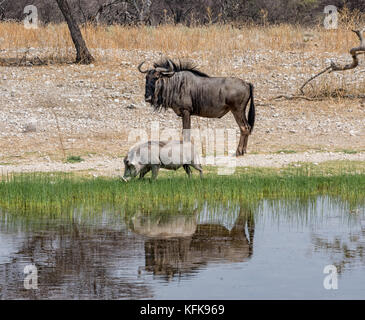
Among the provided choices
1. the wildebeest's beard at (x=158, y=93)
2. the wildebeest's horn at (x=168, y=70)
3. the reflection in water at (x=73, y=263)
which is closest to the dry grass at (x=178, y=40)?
the wildebeest's horn at (x=168, y=70)

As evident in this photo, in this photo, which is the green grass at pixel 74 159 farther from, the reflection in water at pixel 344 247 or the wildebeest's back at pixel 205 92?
the reflection in water at pixel 344 247

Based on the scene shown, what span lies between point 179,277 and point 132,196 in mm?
3690

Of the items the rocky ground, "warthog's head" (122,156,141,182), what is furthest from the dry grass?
"warthog's head" (122,156,141,182)

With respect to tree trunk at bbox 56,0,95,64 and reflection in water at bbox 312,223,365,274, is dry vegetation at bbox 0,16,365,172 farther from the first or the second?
reflection in water at bbox 312,223,365,274

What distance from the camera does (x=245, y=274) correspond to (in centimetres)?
728

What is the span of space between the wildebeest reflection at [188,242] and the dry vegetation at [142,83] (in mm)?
6671

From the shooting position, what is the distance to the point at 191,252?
8094mm

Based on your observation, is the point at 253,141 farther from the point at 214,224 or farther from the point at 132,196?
the point at 214,224

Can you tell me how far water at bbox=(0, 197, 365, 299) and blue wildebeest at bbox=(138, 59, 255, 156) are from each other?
196 inches

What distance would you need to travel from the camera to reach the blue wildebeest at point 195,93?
15.2 meters

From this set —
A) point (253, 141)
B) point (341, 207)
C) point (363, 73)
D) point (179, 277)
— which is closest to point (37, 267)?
point (179, 277)

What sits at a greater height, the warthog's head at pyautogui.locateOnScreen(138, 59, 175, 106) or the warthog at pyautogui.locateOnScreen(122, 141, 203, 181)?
the warthog's head at pyautogui.locateOnScreen(138, 59, 175, 106)

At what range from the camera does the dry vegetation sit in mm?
17578

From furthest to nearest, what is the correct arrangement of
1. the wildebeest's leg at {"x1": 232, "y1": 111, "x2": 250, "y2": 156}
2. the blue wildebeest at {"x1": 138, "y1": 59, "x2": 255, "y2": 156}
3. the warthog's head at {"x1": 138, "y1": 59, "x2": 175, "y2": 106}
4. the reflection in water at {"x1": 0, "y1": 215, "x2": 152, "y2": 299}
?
the wildebeest's leg at {"x1": 232, "y1": 111, "x2": 250, "y2": 156}, the blue wildebeest at {"x1": 138, "y1": 59, "x2": 255, "y2": 156}, the warthog's head at {"x1": 138, "y1": 59, "x2": 175, "y2": 106}, the reflection in water at {"x1": 0, "y1": 215, "x2": 152, "y2": 299}
